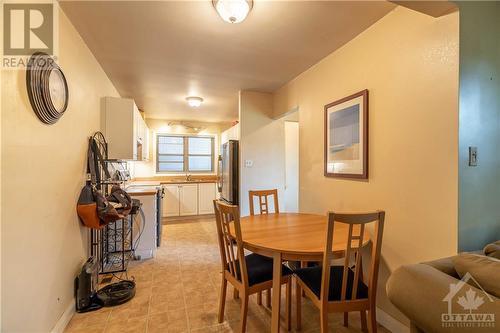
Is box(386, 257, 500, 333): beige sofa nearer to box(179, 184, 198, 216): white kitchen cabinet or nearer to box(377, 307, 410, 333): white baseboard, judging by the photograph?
box(377, 307, 410, 333): white baseboard

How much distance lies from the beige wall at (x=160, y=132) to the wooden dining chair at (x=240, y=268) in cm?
431

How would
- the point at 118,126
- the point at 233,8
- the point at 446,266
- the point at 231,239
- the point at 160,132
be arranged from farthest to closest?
the point at 160,132, the point at 118,126, the point at 231,239, the point at 233,8, the point at 446,266

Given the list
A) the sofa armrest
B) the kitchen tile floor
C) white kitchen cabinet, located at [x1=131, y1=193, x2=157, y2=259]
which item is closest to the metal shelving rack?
white kitchen cabinet, located at [x1=131, y1=193, x2=157, y2=259]

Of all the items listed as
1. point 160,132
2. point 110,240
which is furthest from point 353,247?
point 160,132

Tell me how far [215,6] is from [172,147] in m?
4.72

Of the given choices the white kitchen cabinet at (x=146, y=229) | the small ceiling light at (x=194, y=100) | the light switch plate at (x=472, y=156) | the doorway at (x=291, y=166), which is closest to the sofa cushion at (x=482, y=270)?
the light switch plate at (x=472, y=156)

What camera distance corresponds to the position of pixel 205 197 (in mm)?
5586

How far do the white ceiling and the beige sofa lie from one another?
177 centimetres

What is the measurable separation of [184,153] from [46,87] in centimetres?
463

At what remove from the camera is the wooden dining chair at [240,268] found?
158 centimetres

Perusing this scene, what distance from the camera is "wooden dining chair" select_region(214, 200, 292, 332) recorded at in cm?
158

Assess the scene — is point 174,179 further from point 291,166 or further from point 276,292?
point 276,292

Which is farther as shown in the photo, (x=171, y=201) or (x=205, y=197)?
(x=205, y=197)

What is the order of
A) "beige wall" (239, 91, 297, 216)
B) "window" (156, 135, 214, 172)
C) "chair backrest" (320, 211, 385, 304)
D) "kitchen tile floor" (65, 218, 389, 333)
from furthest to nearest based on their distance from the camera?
"window" (156, 135, 214, 172) < "beige wall" (239, 91, 297, 216) < "kitchen tile floor" (65, 218, 389, 333) < "chair backrest" (320, 211, 385, 304)
